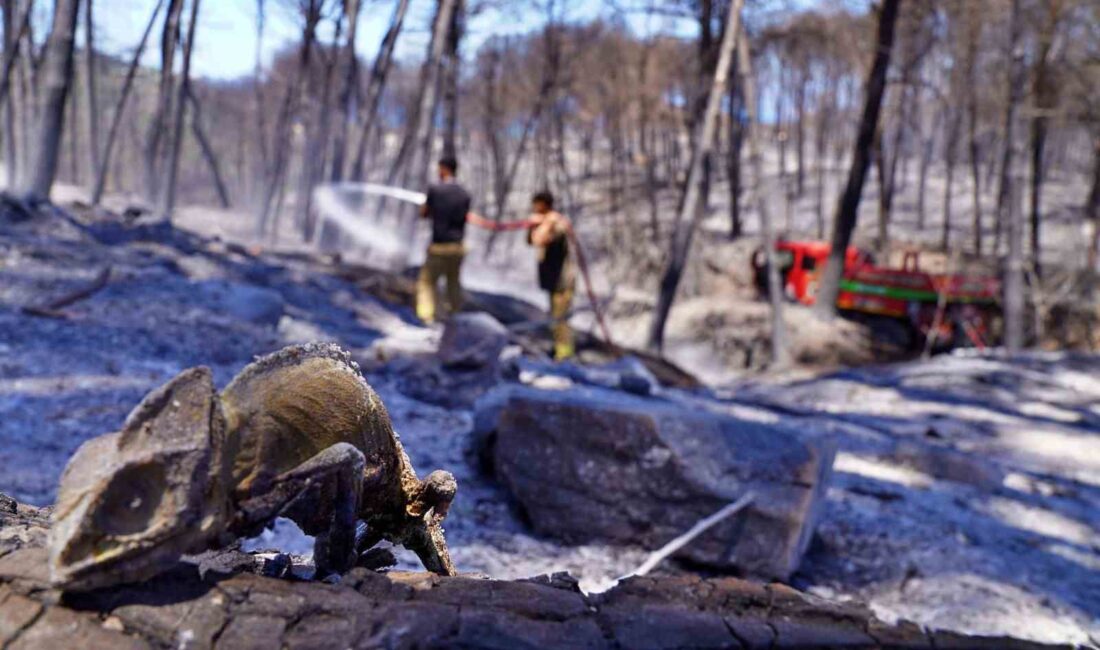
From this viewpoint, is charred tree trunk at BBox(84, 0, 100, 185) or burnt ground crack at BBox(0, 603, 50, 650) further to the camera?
charred tree trunk at BBox(84, 0, 100, 185)

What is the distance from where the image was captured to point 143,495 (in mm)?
1275

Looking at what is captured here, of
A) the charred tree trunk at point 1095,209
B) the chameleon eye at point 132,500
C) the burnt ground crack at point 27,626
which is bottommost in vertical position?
the burnt ground crack at point 27,626

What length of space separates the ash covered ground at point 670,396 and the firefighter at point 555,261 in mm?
1688

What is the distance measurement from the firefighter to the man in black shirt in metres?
0.84

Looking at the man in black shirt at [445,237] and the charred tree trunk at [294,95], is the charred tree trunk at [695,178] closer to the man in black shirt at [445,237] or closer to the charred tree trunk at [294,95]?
the man in black shirt at [445,237]

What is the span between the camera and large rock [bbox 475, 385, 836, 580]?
15.4ft

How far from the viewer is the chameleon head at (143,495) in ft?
4.01

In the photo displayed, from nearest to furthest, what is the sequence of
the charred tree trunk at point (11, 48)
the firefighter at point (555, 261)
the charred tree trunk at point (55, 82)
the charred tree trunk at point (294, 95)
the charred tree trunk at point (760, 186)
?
the charred tree trunk at point (55, 82) < the firefighter at point (555, 261) < the charred tree trunk at point (760, 186) < the charred tree trunk at point (11, 48) < the charred tree trunk at point (294, 95)

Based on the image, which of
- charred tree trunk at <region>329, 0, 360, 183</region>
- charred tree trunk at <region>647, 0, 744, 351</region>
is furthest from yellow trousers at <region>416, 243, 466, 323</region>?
charred tree trunk at <region>329, 0, 360, 183</region>

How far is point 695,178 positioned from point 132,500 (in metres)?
12.5

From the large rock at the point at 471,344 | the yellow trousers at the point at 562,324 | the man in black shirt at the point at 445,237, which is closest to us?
the large rock at the point at 471,344

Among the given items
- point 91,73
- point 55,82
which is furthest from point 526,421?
point 91,73

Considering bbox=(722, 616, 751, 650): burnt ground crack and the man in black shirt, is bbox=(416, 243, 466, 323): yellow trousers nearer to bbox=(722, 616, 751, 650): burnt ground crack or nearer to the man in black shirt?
the man in black shirt

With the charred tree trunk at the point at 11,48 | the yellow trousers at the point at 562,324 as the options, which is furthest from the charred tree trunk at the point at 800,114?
the yellow trousers at the point at 562,324
